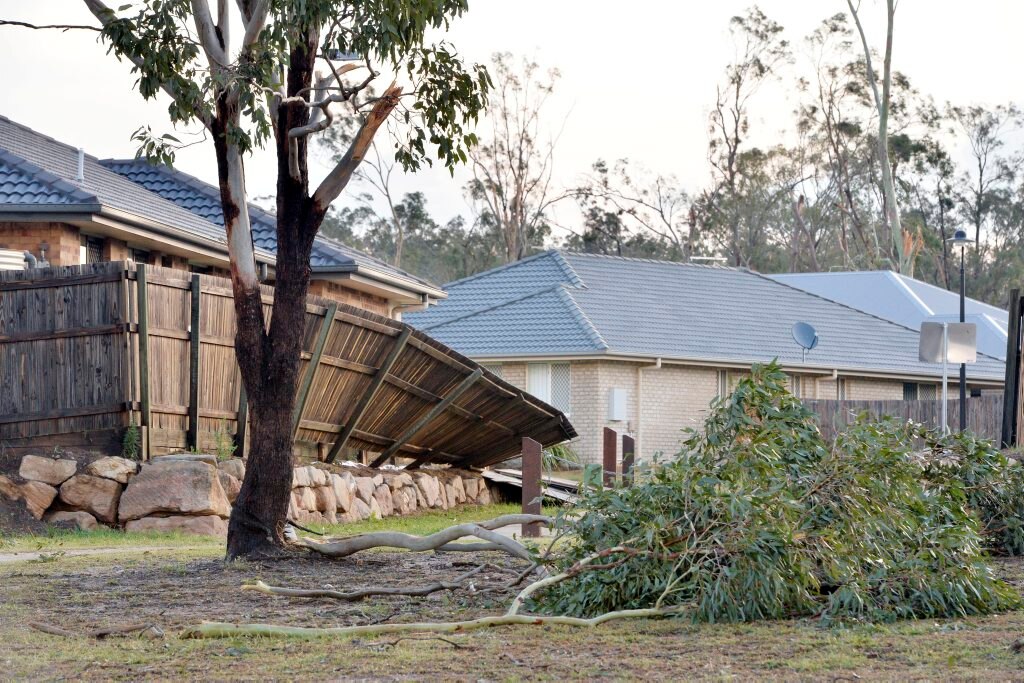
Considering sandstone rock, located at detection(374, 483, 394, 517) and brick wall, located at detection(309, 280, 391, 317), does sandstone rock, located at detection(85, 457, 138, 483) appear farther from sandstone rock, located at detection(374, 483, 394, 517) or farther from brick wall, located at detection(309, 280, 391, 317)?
brick wall, located at detection(309, 280, 391, 317)

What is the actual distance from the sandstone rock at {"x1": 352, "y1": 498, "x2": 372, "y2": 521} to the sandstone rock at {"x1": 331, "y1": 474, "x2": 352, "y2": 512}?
196 millimetres

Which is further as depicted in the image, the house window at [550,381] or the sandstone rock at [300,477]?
the house window at [550,381]

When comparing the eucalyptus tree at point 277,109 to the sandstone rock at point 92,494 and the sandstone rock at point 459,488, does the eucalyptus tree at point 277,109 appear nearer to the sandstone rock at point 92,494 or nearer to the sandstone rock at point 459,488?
the sandstone rock at point 92,494

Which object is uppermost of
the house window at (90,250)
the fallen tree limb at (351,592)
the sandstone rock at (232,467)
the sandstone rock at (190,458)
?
→ the house window at (90,250)

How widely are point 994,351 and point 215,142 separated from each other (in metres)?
31.4

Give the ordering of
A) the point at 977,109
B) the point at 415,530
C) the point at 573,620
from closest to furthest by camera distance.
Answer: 1. the point at 573,620
2. the point at 415,530
3. the point at 977,109

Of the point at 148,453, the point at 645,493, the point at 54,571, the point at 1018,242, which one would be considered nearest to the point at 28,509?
the point at 148,453

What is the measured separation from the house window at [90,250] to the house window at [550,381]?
1391 cm

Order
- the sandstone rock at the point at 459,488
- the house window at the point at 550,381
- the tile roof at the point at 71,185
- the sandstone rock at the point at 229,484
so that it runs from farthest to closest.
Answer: the house window at the point at 550,381
the sandstone rock at the point at 459,488
the tile roof at the point at 71,185
the sandstone rock at the point at 229,484

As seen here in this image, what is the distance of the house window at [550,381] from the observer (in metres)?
30.1

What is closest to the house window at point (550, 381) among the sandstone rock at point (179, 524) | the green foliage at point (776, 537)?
the sandstone rock at point (179, 524)

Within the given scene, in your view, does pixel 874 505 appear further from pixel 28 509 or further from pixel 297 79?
pixel 28 509

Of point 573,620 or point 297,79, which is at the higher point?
point 297,79

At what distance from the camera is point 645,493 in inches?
311
